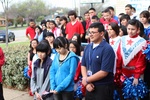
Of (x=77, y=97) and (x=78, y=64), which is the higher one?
(x=78, y=64)

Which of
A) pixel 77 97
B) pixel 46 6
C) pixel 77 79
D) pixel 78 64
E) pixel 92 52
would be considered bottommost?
pixel 77 97

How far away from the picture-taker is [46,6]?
6384cm

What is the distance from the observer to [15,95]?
5.96 m

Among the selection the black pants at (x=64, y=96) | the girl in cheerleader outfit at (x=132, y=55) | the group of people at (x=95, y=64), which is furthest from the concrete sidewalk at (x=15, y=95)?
the girl in cheerleader outfit at (x=132, y=55)

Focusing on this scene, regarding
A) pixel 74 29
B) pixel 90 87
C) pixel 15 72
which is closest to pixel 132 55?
pixel 90 87

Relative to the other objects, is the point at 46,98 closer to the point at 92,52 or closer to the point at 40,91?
the point at 40,91

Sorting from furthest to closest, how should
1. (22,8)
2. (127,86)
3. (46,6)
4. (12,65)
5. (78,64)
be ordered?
(46,6) < (22,8) < (12,65) < (78,64) < (127,86)

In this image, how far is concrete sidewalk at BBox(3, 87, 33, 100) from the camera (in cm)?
576

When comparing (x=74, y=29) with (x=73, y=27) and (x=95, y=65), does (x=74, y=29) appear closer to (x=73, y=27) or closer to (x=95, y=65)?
(x=73, y=27)

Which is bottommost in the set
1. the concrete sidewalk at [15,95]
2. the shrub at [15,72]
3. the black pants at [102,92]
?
the concrete sidewalk at [15,95]

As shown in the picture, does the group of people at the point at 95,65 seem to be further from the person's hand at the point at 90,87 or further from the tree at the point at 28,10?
the tree at the point at 28,10

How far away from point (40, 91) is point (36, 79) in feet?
0.72

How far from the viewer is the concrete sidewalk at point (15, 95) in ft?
18.9

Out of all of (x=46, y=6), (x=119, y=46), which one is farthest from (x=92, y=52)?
(x=46, y=6)
